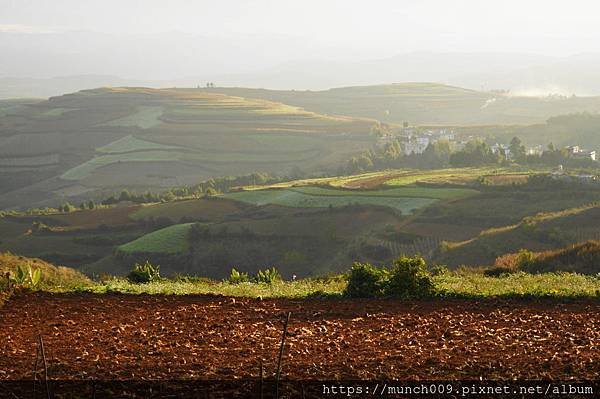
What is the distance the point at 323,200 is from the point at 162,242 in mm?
19263

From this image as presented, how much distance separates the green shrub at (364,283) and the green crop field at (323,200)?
54.3 m

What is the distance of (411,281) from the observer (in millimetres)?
18797

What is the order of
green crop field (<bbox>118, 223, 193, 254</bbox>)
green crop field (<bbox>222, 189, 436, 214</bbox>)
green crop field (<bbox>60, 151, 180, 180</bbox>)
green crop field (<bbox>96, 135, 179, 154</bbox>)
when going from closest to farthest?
green crop field (<bbox>118, 223, 193, 254</bbox>) → green crop field (<bbox>222, 189, 436, 214</bbox>) → green crop field (<bbox>60, 151, 180, 180</bbox>) → green crop field (<bbox>96, 135, 179, 154</bbox>)

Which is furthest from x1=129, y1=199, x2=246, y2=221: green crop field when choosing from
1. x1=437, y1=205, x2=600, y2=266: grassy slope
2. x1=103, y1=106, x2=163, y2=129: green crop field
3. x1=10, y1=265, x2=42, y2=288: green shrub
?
x1=103, y1=106, x2=163, y2=129: green crop field

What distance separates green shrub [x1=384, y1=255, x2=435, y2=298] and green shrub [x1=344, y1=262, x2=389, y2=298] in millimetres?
299

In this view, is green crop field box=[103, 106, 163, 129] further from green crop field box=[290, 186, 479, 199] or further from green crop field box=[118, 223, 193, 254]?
green crop field box=[118, 223, 193, 254]

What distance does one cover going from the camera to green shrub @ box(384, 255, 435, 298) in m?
18.7

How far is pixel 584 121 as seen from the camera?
6678 inches

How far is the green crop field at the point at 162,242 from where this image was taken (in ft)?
230

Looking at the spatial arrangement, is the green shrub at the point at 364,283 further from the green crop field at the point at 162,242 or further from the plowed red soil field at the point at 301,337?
the green crop field at the point at 162,242

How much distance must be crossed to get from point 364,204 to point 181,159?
276ft

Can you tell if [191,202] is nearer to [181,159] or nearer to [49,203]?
→ [49,203]

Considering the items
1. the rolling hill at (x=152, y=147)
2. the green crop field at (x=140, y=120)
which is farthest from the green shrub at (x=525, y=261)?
the green crop field at (x=140, y=120)

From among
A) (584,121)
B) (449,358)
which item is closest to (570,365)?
(449,358)
